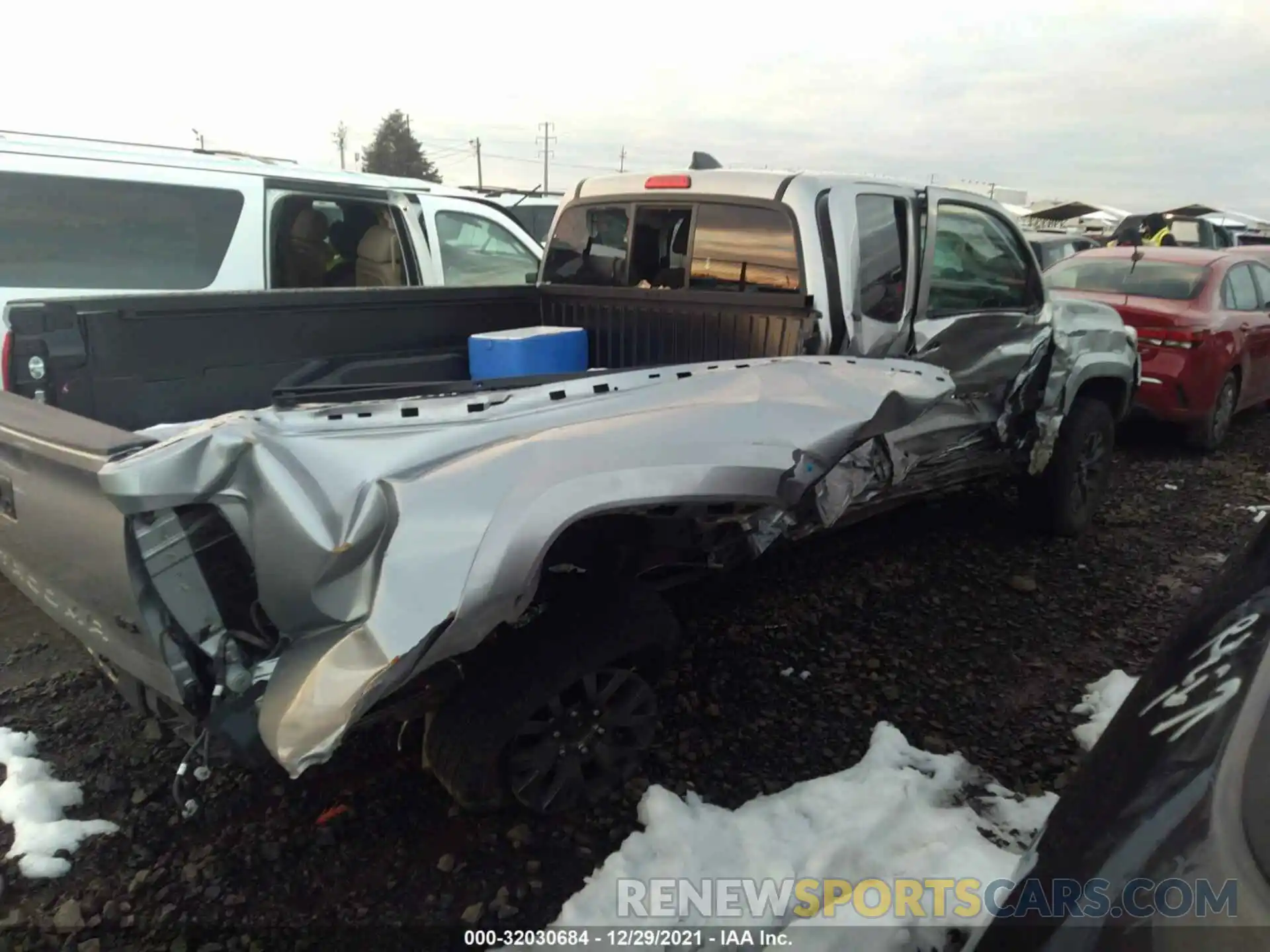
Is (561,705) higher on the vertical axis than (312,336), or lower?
lower

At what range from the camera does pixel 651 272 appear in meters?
4.20

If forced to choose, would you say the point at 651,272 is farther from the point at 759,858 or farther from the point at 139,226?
the point at 139,226

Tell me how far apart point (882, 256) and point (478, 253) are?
4327 millimetres

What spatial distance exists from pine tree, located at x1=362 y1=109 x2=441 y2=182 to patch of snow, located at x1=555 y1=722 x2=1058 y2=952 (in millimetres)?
56471

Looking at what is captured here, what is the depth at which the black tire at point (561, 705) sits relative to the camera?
249 cm

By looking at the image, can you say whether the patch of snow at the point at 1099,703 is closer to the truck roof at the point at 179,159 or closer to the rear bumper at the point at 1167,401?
the rear bumper at the point at 1167,401

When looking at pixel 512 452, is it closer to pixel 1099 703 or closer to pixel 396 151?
pixel 1099 703

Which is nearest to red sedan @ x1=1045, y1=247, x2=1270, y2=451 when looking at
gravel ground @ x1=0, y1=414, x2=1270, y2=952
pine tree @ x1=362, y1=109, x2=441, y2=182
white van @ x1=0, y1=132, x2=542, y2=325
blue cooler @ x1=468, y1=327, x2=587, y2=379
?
gravel ground @ x1=0, y1=414, x2=1270, y2=952

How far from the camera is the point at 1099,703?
11.1 feet

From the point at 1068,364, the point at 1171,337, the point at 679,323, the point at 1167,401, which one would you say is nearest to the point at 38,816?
the point at 679,323

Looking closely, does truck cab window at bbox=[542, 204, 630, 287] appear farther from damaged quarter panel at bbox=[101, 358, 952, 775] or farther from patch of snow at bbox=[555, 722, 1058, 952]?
patch of snow at bbox=[555, 722, 1058, 952]

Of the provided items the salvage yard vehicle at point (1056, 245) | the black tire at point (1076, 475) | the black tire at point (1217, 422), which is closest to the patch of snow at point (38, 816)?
the black tire at point (1076, 475)

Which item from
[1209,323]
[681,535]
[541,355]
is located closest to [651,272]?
[541,355]

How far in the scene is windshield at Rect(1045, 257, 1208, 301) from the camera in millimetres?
7262
